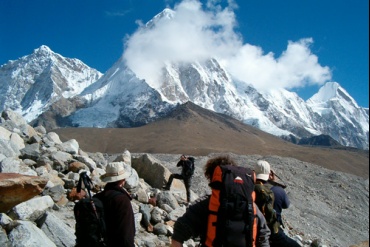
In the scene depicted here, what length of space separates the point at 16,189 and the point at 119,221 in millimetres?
4538

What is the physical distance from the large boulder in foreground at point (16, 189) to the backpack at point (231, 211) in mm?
5710

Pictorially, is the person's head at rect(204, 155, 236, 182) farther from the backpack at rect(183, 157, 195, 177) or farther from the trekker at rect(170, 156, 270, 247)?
the backpack at rect(183, 157, 195, 177)

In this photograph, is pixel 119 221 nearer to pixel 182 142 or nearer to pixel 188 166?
pixel 188 166

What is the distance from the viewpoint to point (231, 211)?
435 cm

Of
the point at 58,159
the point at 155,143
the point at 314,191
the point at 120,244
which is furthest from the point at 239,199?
the point at 155,143

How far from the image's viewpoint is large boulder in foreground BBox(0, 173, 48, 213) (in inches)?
333

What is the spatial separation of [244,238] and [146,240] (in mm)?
6494

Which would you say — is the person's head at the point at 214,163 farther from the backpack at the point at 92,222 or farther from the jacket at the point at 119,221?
the backpack at the point at 92,222

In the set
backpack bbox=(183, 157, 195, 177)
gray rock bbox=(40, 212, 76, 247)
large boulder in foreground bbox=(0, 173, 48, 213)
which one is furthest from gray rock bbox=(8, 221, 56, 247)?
backpack bbox=(183, 157, 195, 177)

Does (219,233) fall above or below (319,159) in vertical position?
below

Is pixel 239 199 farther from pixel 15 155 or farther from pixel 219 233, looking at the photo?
pixel 15 155

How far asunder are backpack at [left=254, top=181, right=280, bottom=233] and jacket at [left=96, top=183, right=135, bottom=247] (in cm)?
209

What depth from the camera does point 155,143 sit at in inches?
5851

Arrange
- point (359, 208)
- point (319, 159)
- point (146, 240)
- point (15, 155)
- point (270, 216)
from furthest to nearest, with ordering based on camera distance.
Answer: point (319, 159) < point (359, 208) < point (15, 155) < point (146, 240) < point (270, 216)
